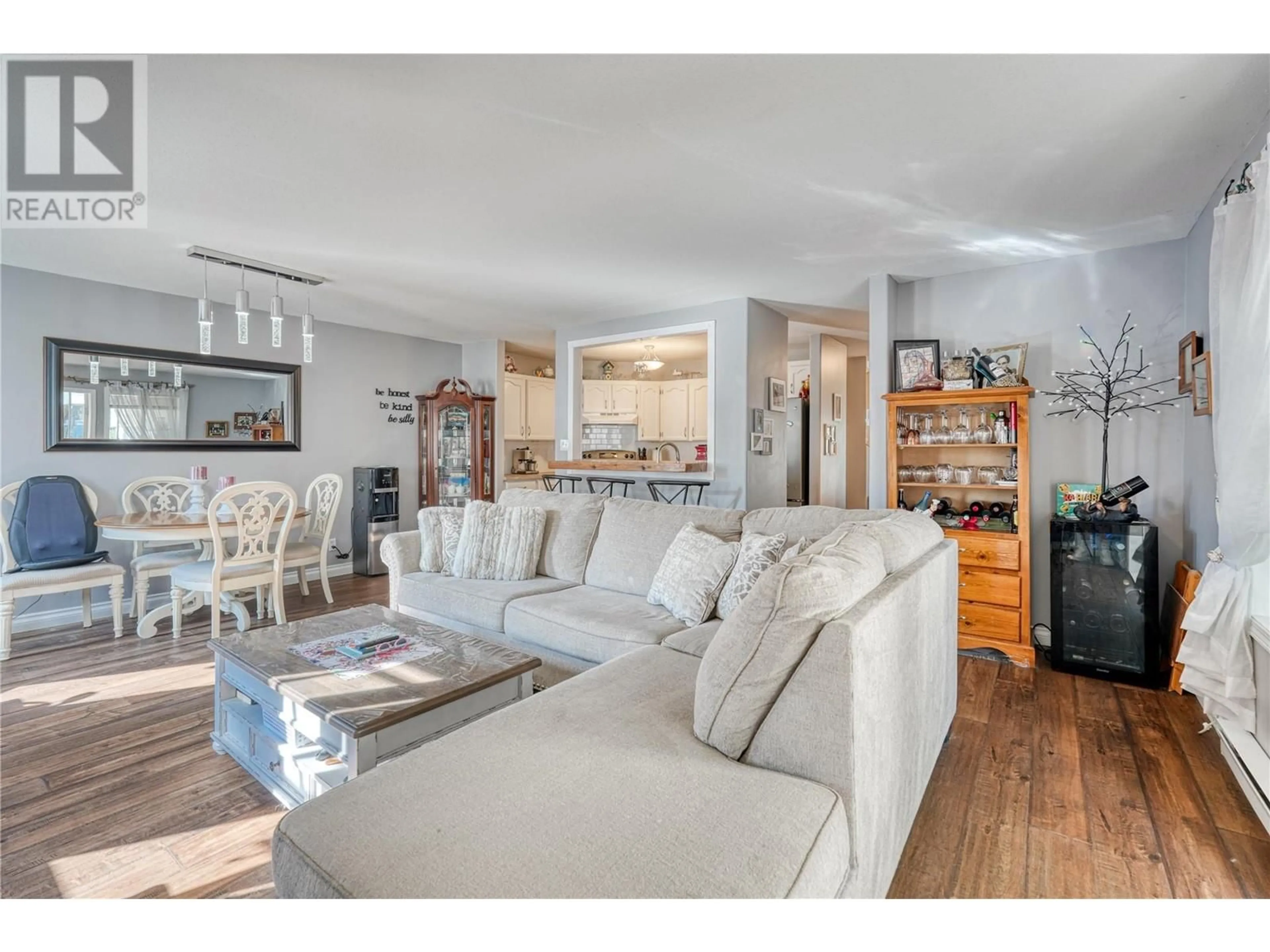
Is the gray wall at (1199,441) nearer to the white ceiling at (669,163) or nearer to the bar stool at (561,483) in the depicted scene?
the white ceiling at (669,163)

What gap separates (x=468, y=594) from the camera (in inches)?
121

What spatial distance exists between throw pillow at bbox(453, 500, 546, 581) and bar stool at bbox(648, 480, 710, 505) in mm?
1900

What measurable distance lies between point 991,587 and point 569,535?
2.51m

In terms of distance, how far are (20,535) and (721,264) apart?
484cm

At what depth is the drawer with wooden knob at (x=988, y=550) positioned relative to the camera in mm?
3479

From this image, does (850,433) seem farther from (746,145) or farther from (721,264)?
(746,145)

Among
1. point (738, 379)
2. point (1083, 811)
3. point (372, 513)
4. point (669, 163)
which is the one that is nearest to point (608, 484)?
point (738, 379)

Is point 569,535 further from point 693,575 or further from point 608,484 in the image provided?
point 608,484

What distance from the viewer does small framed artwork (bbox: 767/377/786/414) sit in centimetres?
512

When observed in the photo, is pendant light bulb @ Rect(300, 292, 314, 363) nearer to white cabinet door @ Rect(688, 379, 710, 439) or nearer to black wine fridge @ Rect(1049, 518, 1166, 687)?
white cabinet door @ Rect(688, 379, 710, 439)

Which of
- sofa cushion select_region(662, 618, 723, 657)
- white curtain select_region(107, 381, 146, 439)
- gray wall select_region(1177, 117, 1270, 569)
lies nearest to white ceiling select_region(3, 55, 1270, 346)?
gray wall select_region(1177, 117, 1270, 569)

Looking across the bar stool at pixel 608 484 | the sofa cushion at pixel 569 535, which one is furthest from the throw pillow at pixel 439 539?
the bar stool at pixel 608 484

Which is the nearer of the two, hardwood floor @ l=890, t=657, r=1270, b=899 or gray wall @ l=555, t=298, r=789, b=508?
hardwood floor @ l=890, t=657, r=1270, b=899
